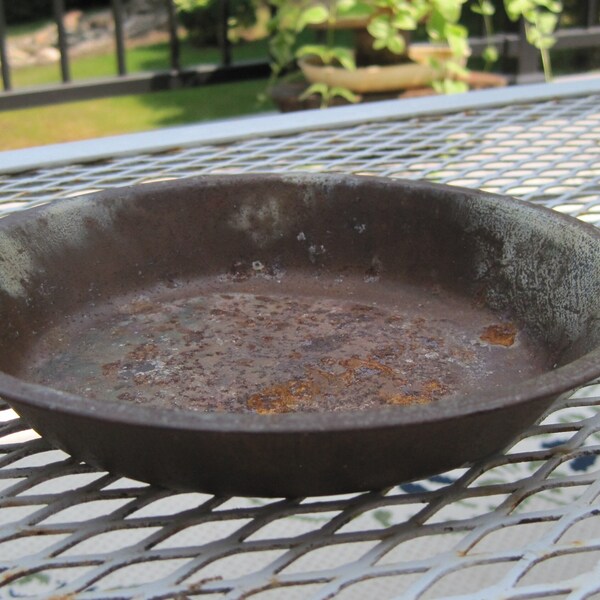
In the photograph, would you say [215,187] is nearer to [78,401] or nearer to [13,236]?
[13,236]

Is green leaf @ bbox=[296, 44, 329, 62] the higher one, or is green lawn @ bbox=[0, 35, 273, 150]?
green leaf @ bbox=[296, 44, 329, 62]

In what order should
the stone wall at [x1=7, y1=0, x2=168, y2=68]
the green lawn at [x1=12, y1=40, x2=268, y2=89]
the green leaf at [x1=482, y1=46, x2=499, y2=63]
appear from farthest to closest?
the stone wall at [x1=7, y1=0, x2=168, y2=68] → the green lawn at [x1=12, y1=40, x2=268, y2=89] → the green leaf at [x1=482, y1=46, x2=499, y2=63]

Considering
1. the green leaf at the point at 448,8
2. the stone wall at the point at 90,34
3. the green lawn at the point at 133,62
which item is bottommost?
the green leaf at the point at 448,8

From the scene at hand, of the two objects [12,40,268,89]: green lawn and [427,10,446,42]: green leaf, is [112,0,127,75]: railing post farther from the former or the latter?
[12,40,268,89]: green lawn

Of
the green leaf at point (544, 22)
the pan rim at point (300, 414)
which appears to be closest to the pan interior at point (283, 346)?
the pan rim at point (300, 414)

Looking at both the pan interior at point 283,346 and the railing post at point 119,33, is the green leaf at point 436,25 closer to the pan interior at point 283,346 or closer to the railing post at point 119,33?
the railing post at point 119,33

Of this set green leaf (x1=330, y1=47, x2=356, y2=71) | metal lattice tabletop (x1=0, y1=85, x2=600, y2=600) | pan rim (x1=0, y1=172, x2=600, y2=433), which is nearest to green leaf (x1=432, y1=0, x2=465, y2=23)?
green leaf (x1=330, y1=47, x2=356, y2=71)

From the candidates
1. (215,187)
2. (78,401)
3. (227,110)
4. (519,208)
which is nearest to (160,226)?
(215,187)
